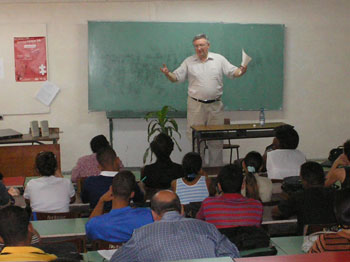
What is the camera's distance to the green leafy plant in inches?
281

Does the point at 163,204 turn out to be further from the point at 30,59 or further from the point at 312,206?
the point at 30,59

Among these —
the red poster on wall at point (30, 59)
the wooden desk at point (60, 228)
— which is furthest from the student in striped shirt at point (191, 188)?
the red poster on wall at point (30, 59)

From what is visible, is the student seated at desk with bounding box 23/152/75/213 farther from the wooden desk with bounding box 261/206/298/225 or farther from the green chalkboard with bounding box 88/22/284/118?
the green chalkboard with bounding box 88/22/284/118

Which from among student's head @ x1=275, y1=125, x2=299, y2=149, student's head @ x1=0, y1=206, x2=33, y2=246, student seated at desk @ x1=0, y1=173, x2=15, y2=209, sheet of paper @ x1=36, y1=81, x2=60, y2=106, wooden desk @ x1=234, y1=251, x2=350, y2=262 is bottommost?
student seated at desk @ x1=0, y1=173, x2=15, y2=209

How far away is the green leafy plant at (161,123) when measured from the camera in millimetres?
7137

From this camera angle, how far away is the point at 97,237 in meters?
2.83

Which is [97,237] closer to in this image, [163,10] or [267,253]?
[267,253]

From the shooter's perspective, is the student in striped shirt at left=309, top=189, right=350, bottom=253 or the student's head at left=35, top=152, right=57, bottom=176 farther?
the student's head at left=35, top=152, right=57, bottom=176

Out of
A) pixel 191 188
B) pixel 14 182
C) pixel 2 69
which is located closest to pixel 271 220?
pixel 191 188

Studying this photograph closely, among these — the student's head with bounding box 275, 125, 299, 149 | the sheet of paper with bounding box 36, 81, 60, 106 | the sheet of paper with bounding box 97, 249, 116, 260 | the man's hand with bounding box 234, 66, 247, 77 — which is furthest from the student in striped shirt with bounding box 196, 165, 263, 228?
the sheet of paper with bounding box 36, 81, 60, 106

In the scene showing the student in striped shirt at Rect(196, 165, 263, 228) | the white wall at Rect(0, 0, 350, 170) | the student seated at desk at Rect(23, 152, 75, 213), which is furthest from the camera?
the white wall at Rect(0, 0, 350, 170)

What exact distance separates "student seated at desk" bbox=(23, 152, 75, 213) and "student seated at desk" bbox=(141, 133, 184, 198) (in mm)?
704

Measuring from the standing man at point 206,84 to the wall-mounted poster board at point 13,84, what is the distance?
83.6 inches

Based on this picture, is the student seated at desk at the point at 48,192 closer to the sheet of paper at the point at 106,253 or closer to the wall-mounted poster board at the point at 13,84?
the sheet of paper at the point at 106,253
